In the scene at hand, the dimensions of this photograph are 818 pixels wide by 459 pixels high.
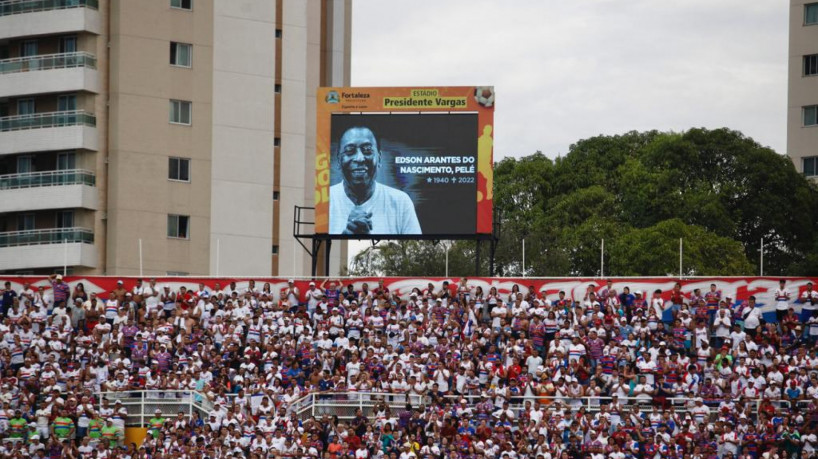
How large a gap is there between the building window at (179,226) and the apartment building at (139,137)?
1.8 inches

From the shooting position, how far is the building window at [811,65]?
79.2 metres

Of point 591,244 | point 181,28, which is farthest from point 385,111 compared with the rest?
point 591,244

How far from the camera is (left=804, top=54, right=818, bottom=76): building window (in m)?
79.2

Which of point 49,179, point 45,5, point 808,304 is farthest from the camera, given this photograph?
point 45,5

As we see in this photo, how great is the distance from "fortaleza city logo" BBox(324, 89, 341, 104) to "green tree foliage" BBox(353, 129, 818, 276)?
23.7 meters

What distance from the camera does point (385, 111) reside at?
5016 cm

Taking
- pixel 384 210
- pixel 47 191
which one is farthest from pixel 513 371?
pixel 47 191

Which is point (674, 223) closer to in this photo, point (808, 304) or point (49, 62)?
point (808, 304)

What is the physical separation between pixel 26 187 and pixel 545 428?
1333 inches

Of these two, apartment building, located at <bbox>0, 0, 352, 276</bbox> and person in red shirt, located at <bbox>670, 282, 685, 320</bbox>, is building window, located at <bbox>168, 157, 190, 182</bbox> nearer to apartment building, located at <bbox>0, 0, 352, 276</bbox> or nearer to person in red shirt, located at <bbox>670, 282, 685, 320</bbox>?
apartment building, located at <bbox>0, 0, 352, 276</bbox>

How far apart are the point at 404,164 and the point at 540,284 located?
5.77 meters

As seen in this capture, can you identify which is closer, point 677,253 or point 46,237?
point 46,237

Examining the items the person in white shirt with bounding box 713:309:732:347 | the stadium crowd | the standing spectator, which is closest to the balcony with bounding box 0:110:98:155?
the standing spectator

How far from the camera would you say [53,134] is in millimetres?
67812
